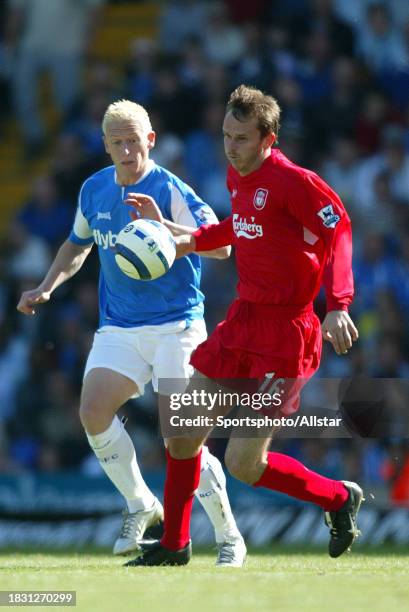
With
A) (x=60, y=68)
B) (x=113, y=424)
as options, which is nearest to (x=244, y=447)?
(x=113, y=424)

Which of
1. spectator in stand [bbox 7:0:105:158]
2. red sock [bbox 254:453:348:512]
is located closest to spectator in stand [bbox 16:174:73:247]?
spectator in stand [bbox 7:0:105:158]

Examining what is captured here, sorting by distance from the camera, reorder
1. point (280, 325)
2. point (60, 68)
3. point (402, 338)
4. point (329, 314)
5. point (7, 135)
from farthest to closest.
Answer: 1. point (7, 135)
2. point (60, 68)
3. point (402, 338)
4. point (280, 325)
5. point (329, 314)

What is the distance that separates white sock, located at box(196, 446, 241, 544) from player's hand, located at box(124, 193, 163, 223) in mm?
1307

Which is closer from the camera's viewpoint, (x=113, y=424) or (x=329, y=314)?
(x=329, y=314)

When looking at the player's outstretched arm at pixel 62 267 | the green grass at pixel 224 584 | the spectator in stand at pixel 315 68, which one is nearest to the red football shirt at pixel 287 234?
the player's outstretched arm at pixel 62 267

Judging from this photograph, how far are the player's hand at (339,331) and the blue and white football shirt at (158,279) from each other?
1.31 meters

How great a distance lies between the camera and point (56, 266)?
794 cm

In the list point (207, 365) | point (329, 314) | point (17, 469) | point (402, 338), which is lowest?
point (17, 469)

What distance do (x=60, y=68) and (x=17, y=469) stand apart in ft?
17.9

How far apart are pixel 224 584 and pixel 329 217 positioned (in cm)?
188

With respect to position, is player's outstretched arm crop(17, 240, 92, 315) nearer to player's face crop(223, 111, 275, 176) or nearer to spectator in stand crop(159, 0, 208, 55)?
player's face crop(223, 111, 275, 176)

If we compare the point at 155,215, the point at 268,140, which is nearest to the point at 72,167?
the point at 155,215

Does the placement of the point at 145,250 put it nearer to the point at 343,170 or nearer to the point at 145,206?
the point at 145,206

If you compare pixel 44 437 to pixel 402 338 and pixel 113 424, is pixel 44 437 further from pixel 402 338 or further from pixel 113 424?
pixel 113 424
